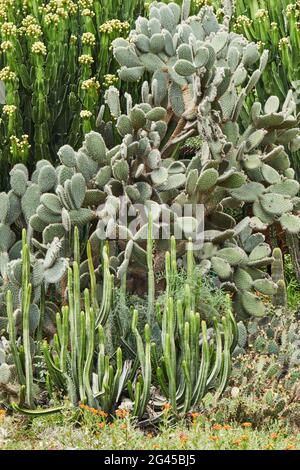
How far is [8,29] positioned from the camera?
6723mm

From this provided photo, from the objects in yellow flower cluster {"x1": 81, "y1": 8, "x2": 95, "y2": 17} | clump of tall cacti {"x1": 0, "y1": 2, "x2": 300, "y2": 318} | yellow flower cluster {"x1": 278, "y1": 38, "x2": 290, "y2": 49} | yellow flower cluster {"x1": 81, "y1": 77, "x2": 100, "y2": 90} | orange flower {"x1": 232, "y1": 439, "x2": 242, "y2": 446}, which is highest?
yellow flower cluster {"x1": 81, "y1": 8, "x2": 95, "y2": 17}

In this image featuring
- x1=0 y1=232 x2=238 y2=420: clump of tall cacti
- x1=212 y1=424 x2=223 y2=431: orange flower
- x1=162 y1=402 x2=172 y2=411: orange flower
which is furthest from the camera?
x1=0 y1=232 x2=238 y2=420: clump of tall cacti

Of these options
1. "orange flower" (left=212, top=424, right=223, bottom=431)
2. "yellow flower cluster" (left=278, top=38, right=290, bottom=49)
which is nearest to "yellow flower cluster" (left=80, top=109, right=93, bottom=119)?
"yellow flower cluster" (left=278, top=38, right=290, bottom=49)

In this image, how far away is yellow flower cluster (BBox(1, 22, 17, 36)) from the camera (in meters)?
6.71

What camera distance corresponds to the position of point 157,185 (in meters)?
6.24

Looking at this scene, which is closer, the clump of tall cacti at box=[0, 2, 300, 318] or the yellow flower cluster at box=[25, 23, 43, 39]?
the clump of tall cacti at box=[0, 2, 300, 318]

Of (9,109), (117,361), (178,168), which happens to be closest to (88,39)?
(9,109)

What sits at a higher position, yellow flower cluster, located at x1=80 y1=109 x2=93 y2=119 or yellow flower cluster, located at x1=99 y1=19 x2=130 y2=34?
yellow flower cluster, located at x1=99 y1=19 x2=130 y2=34

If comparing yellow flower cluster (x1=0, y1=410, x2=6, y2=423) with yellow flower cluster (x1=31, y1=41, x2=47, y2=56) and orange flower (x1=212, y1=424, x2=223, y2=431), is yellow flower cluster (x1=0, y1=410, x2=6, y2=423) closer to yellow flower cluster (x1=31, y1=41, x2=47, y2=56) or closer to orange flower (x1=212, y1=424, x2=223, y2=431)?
orange flower (x1=212, y1=424, x2=223, y2=431)

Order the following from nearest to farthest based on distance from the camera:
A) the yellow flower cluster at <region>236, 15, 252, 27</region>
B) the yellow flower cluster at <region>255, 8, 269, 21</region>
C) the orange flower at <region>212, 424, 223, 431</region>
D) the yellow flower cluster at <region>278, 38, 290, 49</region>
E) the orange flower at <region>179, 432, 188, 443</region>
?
1. the orange flower at <region>179, 432, 188, 443</region>
2. the orange flower at <region>212, 424, 223, 431</region>
3. the yellow flower cluster at <region>278, 38, 290, 49</region>
4. the yellow flower cluster at <region>255, 8, 269, 21</region>
5. the yellow flower cluster at <region>236, 15, 252, 27</region>

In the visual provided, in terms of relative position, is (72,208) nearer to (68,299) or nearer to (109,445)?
(68,299)

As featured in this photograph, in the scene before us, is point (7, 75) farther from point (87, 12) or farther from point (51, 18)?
point (87, 12)

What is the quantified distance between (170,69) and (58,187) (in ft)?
3.76

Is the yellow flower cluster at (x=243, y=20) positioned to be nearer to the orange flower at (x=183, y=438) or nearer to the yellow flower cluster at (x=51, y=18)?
the yellow flower cluster at (x=51, y=18)
